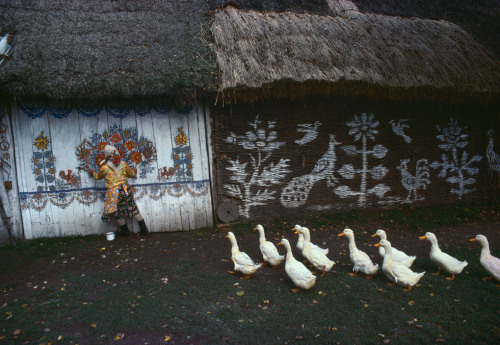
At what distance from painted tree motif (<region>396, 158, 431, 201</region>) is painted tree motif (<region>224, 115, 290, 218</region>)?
2.33 m

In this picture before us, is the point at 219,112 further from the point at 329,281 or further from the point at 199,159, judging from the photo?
the point at 329,281

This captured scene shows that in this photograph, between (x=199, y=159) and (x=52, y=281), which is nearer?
(x=52, y=281)

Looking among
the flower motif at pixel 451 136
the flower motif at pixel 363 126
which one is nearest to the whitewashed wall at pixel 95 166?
the flower motif at pixel 363 126

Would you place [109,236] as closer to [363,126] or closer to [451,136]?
[363,126]

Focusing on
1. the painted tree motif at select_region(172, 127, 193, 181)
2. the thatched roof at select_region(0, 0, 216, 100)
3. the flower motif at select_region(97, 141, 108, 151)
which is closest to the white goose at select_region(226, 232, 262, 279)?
the painted tree motif at select_region(172, 127, 193, 181)

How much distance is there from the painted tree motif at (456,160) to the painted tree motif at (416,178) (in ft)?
0.69

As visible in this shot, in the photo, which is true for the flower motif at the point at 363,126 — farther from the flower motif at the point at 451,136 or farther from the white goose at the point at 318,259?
the white goose at the point at 318,259

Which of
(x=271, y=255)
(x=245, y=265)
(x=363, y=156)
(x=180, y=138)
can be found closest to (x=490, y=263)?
(x=271, y=255)

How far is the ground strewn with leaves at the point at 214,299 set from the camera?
3.01m

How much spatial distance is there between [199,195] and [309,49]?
10.3 feet

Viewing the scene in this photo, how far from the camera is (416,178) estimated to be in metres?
6.50

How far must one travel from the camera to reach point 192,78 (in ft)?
16.9

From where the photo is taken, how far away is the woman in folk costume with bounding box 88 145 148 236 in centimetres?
522

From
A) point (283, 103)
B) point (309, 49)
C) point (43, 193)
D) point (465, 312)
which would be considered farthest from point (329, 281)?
point (43, 193)
